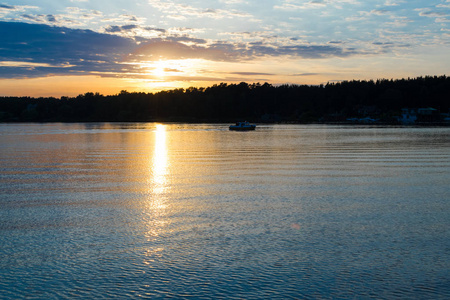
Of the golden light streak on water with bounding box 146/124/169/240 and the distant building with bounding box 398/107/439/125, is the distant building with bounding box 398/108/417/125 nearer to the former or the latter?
the distant building with bounding box 398/107/439/125

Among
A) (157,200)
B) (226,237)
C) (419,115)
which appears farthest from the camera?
(419,115)

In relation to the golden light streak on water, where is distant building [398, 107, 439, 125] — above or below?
above

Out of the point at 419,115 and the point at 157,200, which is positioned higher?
the point at 419,115

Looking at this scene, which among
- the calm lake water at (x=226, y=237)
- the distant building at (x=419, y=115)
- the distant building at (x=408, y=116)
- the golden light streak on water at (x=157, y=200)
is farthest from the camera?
the distant building at (x=419, y=115)

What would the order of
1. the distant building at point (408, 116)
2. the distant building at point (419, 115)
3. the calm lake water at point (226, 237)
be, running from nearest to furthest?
1. the calm lake water at point (226, 237)
2. the distant building at point (408, 116)
3. the distant building at point (419, 115)

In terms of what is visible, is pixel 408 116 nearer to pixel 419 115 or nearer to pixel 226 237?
pixel 419 115

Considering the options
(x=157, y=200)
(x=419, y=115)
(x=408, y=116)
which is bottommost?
(x=157, y=200)

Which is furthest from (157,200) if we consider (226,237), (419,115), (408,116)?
(419,115)

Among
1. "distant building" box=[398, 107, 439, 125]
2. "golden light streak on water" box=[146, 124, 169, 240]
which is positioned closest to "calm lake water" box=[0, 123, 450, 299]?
"golden light streak on water" box=[146, 124, 169, 240]

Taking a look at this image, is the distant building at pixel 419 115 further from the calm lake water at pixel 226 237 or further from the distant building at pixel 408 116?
the calm lake water at pixel 226 237

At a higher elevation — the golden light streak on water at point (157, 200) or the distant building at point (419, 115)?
the distant building at point (419, 115)

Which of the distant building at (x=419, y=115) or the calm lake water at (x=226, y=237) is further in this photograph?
the distant building at (x=419, y=115)

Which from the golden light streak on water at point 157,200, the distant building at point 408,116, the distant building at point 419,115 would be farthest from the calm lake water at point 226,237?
the distant building at point 419,115

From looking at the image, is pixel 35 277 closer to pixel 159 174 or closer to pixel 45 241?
pixel 45 241
